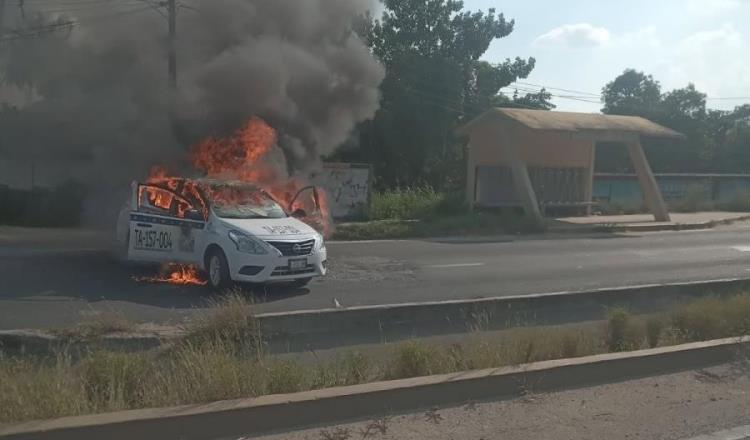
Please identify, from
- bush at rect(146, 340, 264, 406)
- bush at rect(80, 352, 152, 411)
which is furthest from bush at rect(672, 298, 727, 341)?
bush at rect(80, 352, 152, 411)

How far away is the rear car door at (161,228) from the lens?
1108 centimetres

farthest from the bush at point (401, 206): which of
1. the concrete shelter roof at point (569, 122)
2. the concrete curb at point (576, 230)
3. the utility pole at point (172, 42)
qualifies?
the utility pole at point (172, 42)

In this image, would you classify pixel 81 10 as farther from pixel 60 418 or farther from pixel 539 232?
pixel 60 418

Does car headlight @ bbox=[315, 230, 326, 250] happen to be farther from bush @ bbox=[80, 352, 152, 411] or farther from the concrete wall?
the concrete wall

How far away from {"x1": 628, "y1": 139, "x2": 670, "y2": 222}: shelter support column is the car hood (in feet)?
60.6

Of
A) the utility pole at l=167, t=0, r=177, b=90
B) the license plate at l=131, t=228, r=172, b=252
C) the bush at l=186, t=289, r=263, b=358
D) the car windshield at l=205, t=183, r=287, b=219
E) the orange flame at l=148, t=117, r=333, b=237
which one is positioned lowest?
the bush at l=186, t=289, r=263, b=358

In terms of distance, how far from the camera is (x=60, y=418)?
15.2 ft

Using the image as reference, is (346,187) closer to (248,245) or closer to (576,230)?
(576,230)

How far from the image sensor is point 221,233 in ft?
34.5

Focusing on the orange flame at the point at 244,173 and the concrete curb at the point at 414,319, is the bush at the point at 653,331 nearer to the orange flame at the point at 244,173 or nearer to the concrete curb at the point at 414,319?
the concrete curb at the point at 414,319

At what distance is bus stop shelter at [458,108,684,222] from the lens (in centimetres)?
2456

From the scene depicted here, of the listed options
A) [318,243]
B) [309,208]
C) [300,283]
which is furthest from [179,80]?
[318,243]

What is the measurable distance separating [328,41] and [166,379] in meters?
17.6

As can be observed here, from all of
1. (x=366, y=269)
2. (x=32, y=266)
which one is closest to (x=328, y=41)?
(x=366, y=269)
